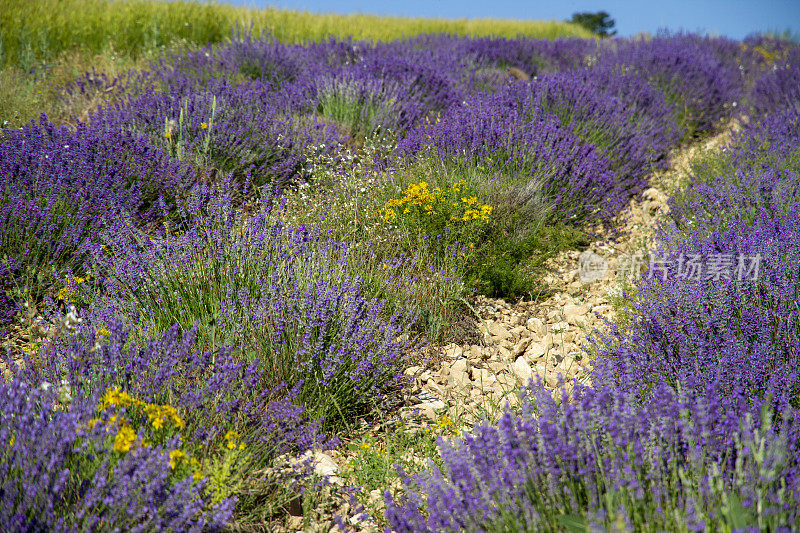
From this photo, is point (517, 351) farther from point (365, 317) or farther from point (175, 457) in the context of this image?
point (175, 457)

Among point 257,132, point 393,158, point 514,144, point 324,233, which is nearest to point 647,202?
point 514,144

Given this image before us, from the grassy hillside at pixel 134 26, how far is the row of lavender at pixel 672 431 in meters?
7.22

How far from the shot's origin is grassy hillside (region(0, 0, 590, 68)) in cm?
671

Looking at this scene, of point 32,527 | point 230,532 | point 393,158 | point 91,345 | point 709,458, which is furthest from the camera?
point 393,158

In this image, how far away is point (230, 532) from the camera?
1692mm

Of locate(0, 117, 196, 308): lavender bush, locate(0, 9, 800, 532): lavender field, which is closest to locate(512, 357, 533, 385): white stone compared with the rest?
locate(0, 9, 800, 532): lavender field

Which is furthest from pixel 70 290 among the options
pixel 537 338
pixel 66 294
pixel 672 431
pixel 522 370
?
pixel 672 431

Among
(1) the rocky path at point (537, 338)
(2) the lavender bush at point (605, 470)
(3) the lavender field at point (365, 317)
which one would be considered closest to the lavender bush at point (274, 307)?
(3) the lavender field at point (365, 317)

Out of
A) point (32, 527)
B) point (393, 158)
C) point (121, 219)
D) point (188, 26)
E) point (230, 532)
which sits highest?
point (188, 26)

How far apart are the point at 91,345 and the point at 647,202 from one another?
4.44 metres

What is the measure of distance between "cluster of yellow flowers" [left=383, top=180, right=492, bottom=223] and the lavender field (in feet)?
0.07

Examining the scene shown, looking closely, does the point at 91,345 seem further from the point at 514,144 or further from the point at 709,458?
the point at 514,144

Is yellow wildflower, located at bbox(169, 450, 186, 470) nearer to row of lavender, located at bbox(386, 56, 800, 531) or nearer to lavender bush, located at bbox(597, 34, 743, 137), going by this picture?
row of lavender, located at bbox(386, 56, 800, 531)

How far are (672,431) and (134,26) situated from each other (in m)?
9.08
